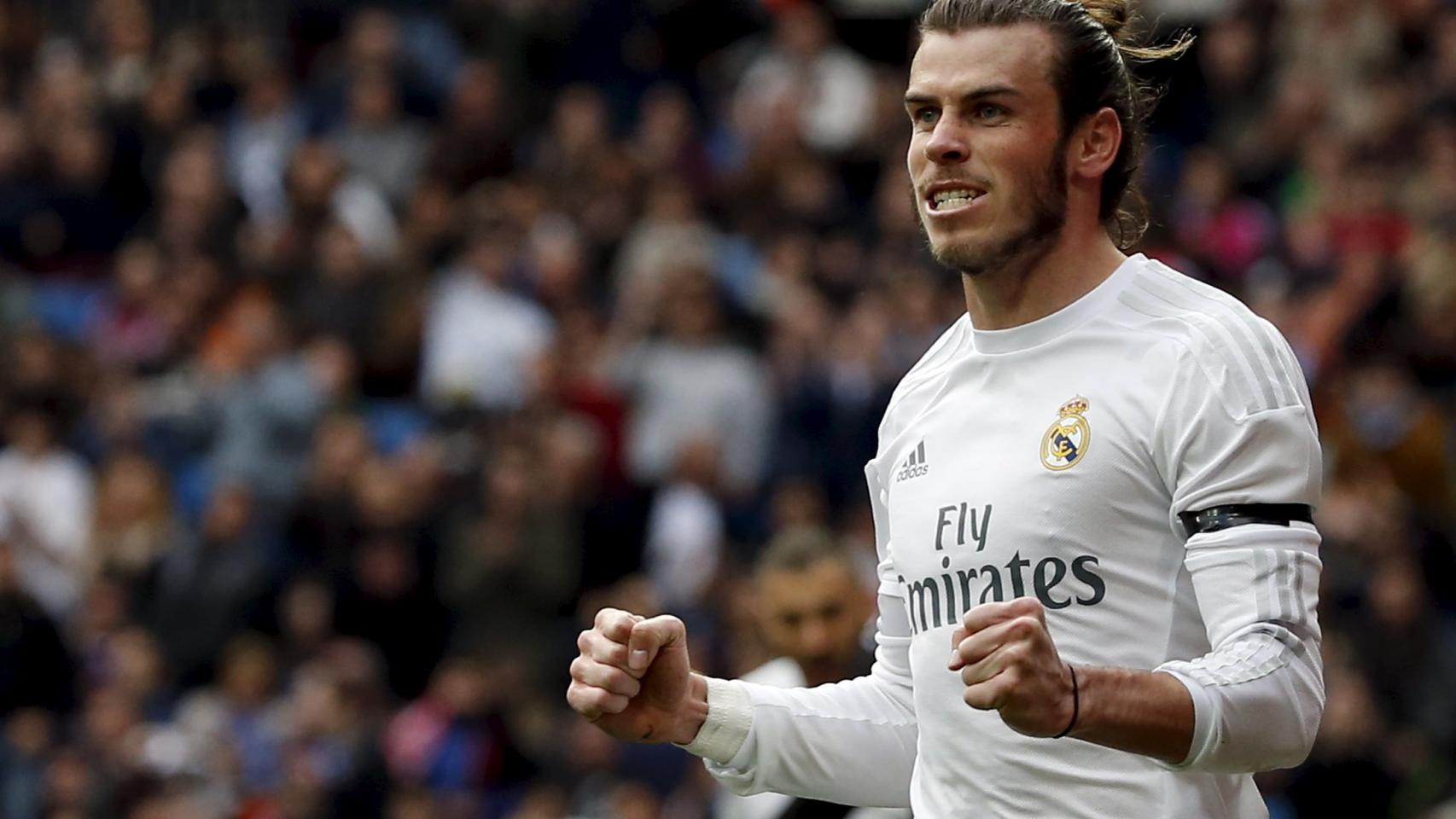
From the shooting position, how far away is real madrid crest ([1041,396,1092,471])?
10.8ft

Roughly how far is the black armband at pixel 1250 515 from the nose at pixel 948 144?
66 cm

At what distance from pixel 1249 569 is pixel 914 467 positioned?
→ 26.3 inches

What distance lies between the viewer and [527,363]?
484 inches

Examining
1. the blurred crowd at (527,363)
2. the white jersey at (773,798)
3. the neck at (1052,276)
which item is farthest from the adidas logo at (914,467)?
the blurred crowd at (527,363)

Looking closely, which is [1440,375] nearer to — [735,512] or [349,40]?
[735,512]

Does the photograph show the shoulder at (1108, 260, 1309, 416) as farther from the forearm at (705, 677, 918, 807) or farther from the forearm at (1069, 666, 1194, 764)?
the forearm at (705, 677, 918, 807)

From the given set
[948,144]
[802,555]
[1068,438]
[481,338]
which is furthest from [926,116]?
[481,338]

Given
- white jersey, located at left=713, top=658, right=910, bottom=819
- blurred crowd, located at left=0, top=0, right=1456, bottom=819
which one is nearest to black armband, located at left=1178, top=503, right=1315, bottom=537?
white jersey, located at left=713, top=658, right=910, bottom=819

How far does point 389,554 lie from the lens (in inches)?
444

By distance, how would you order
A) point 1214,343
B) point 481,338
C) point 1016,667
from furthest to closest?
1. point 481,338
2. point 1214,343
3. point 1016,667

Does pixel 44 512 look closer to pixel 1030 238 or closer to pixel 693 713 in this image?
pixel 693 713

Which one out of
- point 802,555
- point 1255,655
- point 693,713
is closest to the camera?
point 1255,655

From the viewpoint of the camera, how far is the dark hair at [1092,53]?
344 centimetres

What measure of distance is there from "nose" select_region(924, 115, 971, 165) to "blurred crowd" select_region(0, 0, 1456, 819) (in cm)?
592
